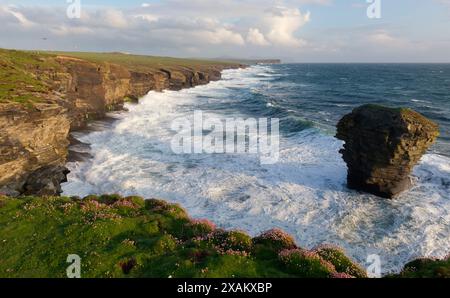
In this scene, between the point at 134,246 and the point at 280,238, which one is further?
the point at 280,238

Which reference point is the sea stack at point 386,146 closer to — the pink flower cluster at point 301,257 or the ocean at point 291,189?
the ocean at point 291,189

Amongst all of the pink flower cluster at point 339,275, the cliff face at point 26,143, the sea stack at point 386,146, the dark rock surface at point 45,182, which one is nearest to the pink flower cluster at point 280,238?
the pink flower cluster at point 339,275

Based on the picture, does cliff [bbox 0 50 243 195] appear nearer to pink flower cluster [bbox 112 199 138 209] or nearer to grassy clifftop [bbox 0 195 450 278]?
grassy clifftop [bbox 0 195 450 278]

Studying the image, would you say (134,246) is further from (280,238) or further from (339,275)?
(339,275)

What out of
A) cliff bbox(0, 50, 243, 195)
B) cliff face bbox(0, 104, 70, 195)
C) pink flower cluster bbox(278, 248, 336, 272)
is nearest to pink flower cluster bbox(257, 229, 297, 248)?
pink flower cluster bbox(278, 248, 336, 272)

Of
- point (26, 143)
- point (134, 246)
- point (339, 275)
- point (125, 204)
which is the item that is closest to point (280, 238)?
point (339, 275)

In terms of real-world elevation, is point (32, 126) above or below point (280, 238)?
above
